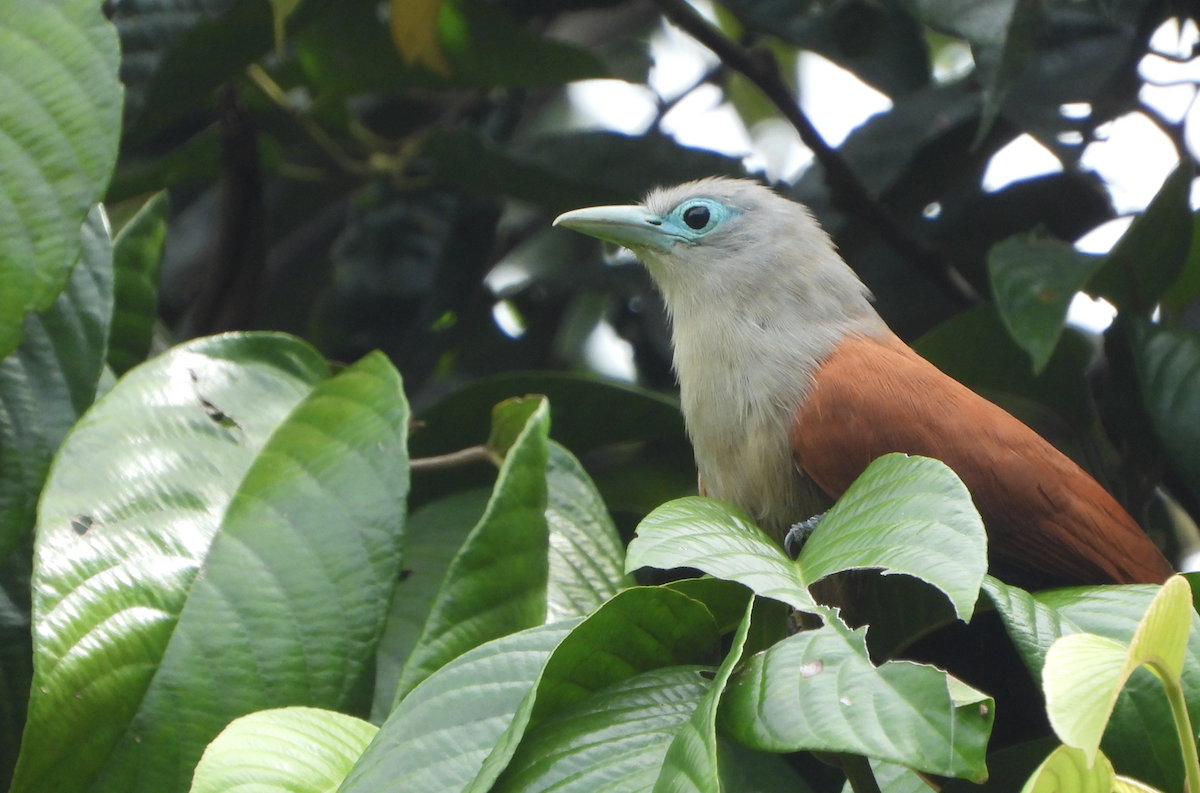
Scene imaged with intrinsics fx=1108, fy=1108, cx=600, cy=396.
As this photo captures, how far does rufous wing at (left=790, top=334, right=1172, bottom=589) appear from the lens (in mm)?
1878

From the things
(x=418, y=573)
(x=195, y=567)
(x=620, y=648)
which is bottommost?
(x=418, y=573)

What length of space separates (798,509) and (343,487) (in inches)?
31.3

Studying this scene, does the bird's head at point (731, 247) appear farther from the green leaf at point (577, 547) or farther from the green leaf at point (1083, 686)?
the green leaf at point (1083, 686)

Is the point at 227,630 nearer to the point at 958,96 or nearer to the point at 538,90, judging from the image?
the point at 958,96

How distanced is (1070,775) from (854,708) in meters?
0.18

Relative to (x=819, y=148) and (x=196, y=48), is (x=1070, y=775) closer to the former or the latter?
(x=819, y=148)

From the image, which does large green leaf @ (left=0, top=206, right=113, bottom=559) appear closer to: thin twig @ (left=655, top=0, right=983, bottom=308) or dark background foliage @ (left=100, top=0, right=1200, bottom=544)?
dark background foliage @ (left=100, top=0, right=1200, bottom=544)

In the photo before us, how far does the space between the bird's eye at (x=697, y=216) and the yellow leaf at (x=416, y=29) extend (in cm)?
74

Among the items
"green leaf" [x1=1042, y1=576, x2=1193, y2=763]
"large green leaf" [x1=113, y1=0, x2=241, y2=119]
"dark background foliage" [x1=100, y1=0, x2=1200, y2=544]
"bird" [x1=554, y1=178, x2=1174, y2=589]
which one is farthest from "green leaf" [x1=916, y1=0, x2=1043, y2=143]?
"large green leaf" [x1=113, y1=0, x2=241, y2=119]

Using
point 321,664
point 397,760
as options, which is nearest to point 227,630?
point 321,664

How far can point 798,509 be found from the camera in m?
1.96

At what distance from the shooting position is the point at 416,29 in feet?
8.57

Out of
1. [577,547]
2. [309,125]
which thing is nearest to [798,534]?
[577,547]

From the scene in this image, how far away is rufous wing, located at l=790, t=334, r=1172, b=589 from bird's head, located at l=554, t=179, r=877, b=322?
404mm
